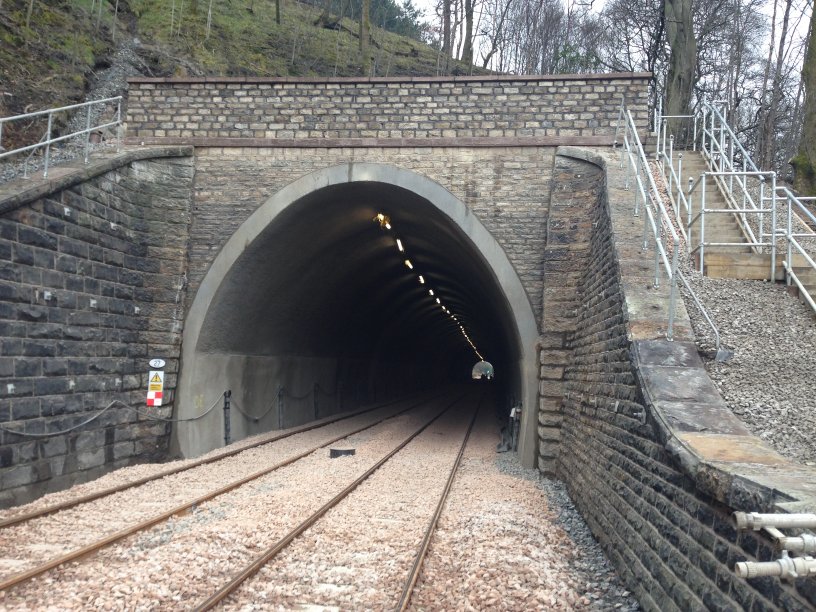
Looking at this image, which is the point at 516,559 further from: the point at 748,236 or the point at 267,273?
the point at 267,273

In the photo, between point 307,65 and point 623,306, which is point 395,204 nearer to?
point 623,306

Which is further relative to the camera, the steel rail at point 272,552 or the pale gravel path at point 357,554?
the pale gravel path at point 357,554

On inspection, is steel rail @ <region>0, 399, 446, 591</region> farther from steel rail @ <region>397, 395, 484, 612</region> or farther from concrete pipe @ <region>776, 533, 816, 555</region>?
concrete pipe @ <region>776, 533, 816, 555</region>

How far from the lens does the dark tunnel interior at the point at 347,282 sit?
37.7 feet

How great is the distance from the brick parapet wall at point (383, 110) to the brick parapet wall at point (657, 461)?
2680 millimetres

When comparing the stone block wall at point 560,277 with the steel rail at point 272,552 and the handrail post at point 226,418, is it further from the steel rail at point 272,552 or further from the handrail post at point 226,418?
the handrail post at point 226,418

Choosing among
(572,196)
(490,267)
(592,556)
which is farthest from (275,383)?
(592,556)

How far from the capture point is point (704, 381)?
5234 mm

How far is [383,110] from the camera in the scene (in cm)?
1137

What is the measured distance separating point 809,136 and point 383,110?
8.40 meters

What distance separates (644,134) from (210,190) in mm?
7368

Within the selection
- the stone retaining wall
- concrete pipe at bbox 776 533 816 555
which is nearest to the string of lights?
the stone retaining wall

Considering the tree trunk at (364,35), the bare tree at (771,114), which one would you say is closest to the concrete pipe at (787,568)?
the bare tree at (771,114)

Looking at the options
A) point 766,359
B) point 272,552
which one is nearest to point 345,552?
point 272,552
